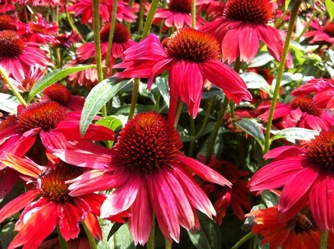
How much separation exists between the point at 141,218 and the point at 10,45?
3.05 feet

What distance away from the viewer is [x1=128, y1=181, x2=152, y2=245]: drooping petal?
A: 0.68 meters

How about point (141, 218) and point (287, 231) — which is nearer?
point (141, 218)

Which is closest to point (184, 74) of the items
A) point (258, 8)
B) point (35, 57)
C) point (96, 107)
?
point (96, 107)

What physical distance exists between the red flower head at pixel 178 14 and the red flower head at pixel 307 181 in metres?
0.85

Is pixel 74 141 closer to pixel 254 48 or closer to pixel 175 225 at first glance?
pixel 175 225

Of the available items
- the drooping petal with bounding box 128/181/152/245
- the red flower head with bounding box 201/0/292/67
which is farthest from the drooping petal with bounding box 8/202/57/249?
the red flower head with bounding box 201/0/292/67

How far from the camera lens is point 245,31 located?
119 centimetres

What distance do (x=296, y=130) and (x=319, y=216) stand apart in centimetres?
36

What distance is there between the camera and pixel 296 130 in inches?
41.3

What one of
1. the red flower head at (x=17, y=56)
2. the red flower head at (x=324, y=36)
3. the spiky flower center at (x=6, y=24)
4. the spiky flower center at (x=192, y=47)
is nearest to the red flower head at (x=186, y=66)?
the spiky flower center at (x=192, y=47)

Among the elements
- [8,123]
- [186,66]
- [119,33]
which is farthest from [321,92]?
[119,33]

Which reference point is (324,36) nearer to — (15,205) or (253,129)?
(253,129)

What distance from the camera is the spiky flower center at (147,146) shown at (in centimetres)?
78

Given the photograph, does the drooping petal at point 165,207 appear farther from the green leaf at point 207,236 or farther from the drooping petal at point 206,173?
the green leaf at point 207,236
